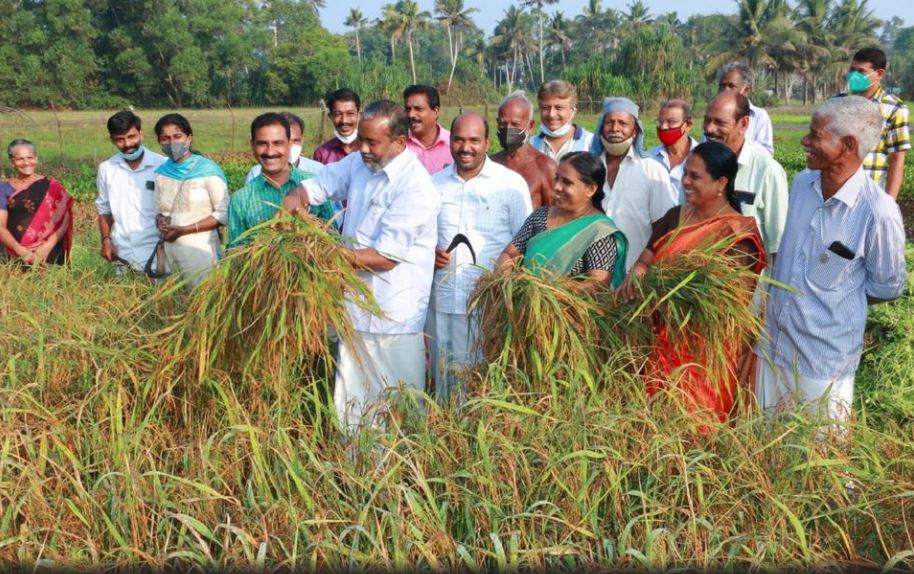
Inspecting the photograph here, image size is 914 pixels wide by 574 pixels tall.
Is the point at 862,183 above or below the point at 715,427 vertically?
above

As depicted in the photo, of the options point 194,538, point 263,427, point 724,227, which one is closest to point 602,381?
point 724,227

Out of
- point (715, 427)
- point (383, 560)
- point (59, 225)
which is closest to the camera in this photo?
point (383, 560)

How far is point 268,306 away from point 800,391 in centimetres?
201

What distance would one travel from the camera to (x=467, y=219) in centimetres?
387

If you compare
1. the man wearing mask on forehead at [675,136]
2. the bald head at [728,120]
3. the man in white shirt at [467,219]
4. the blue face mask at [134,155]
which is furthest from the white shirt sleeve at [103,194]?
the bald head at [728,120]

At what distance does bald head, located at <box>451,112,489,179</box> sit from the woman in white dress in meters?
1.44

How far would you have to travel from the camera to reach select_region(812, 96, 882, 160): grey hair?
2.87m

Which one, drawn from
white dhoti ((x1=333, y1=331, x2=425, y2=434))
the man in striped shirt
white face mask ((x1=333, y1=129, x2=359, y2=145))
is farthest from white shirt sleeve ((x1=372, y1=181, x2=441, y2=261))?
white face mask ((x1=333, y1=129, x2=359, y2=145))

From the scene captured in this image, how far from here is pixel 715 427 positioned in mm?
2887

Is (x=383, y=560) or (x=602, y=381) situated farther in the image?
(x=602, y=381)

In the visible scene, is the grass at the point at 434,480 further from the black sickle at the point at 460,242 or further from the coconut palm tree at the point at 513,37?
the coconut palm tree at the point at 513,37

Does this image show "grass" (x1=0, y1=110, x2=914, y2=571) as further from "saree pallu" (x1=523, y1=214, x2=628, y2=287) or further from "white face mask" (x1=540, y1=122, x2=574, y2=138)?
"white face mask" (x1=540, y1=122, x2=574, y2=138)

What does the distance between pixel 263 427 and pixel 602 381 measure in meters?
1.28

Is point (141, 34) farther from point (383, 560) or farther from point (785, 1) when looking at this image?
point (383, 560)
